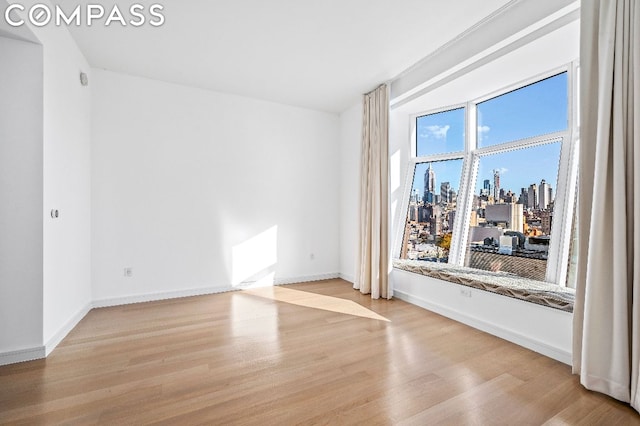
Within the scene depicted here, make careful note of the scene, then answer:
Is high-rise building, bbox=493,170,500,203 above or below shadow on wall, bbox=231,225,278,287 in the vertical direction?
above

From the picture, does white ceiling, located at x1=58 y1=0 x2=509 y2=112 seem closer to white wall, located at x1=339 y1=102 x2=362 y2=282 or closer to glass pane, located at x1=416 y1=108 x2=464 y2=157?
white wall, located at x1=339 y1=102 x2=362 y2=282

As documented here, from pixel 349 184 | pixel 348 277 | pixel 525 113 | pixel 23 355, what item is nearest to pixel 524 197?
pixel 525 113

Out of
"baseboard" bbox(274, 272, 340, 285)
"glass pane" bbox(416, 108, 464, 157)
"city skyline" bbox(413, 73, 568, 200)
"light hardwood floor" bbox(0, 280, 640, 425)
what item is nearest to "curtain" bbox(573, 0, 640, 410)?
"light hardwood floor" bbox(0, 280, 640, 425)

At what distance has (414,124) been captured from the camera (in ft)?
14.2

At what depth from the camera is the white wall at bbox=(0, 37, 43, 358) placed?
2.10 metres

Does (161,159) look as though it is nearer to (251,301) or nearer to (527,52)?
(251,301)

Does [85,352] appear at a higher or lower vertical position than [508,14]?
lower

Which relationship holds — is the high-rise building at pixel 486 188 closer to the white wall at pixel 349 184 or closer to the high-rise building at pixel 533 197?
the high-rise building at pixel 533 197

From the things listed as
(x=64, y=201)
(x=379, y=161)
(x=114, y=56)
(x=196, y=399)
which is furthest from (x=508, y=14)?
(x=64, y=201)

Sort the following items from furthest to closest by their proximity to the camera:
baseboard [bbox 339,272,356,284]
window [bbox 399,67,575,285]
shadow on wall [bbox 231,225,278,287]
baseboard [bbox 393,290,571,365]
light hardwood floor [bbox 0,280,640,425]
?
1. baseboard [bbox 339,272,356,284]
2. shadow on wall [bbox 231,225,278,287]
3. window [bbox 399,67,575,285]
4. baseboard [bbox 393,290,571,365]
5. light hardwood floor [bbox 0,280,640,425]

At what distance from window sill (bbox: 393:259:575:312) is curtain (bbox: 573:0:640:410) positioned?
38cm

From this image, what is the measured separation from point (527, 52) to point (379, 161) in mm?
1822

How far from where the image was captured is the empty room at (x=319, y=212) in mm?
1739

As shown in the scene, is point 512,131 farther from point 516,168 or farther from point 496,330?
point 496,330
